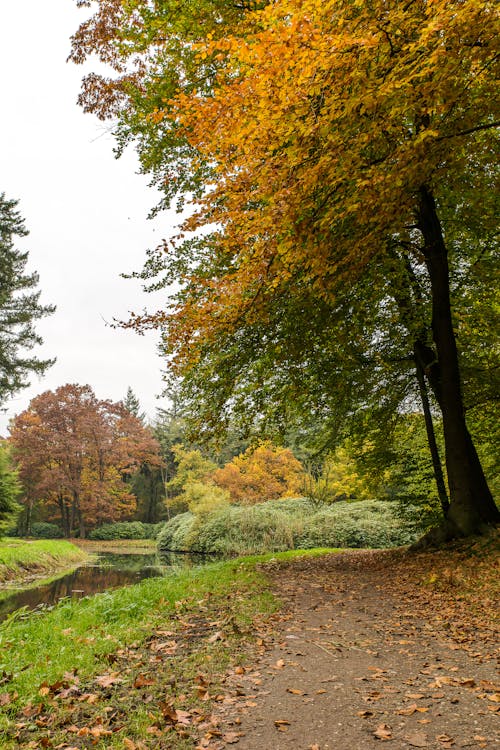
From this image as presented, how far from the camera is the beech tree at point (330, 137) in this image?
4.32 meters

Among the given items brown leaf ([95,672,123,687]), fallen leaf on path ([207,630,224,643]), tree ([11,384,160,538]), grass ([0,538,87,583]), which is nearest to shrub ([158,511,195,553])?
grass ([0,538,87,583])

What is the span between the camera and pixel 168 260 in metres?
10.5

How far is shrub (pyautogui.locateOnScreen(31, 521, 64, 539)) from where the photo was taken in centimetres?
3753

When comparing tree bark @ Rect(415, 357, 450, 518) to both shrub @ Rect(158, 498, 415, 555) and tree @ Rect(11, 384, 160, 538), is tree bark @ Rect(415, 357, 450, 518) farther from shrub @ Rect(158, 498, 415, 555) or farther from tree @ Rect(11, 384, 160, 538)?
tree @ Rect(11, 384, 160, 538)

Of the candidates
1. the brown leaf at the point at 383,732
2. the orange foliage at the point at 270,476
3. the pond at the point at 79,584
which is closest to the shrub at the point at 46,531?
the orange foliage at the point at 270,476

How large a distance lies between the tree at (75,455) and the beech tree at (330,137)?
3174 cm

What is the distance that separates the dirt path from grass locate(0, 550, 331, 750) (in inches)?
14.5

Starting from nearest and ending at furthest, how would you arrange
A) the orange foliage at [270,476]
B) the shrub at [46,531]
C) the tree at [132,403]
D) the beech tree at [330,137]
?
1. the beech tree at [330,137]
2. the orange foliage at [270,476]
3. the shrub at [46,531]
4. the tree at [132,403]

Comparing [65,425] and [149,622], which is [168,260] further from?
[65,425]

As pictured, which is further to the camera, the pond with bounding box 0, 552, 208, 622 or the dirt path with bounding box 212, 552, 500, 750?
the pond with bounding box 0, 552, 208, 622

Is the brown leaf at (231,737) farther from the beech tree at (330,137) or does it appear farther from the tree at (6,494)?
the tree at (6,494)

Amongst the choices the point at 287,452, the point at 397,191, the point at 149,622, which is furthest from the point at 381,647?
the point at 287,452

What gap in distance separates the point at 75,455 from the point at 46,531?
651cm

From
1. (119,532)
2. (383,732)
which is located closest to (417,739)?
(383,732)
